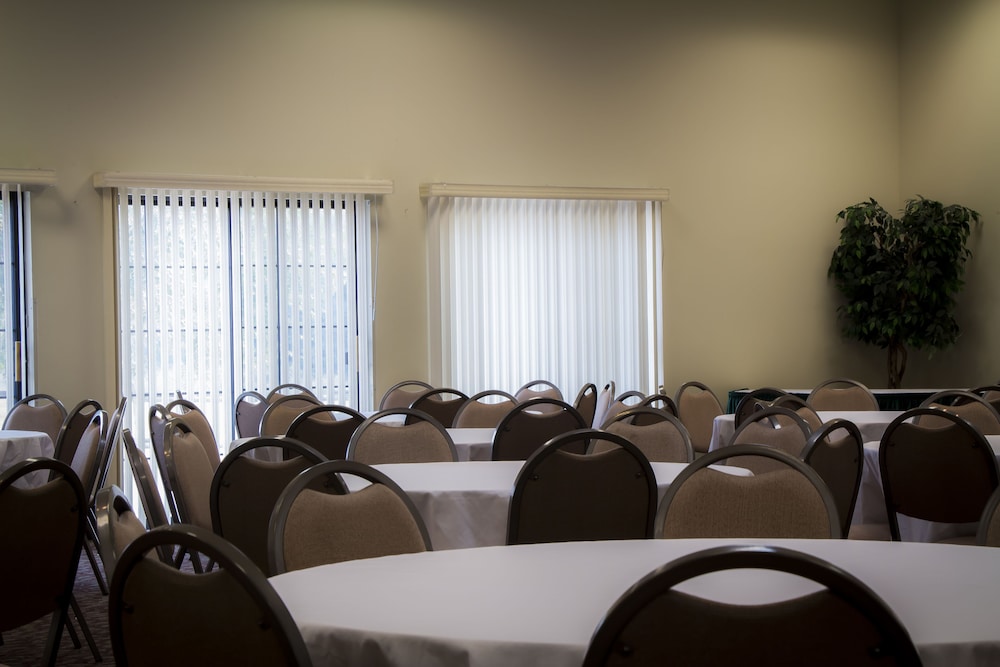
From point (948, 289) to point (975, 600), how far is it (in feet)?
21.8

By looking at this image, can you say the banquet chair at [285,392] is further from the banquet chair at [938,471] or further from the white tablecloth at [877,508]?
the banquet chair at [938,471]

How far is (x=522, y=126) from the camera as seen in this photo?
7629 mm

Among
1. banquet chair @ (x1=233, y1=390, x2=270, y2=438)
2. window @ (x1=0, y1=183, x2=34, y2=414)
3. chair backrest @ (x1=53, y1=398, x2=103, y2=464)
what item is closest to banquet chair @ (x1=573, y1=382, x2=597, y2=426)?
banquet chair @ (x1=233, y1=390, x2=270, y2=438)

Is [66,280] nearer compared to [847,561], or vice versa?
[847,561]

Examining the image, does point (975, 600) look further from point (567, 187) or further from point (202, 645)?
point (567, 187)

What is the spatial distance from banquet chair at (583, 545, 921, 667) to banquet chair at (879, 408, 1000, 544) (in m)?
2.45

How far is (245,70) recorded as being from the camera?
23.4 feet

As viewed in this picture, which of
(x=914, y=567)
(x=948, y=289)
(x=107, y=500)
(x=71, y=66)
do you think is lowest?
(x=914, y=567)

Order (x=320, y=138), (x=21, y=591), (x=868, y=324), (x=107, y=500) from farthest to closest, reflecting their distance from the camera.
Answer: (x=868, y=324) → (x=320, y=138) → (x=21, y=591) → (x=107, y=500)

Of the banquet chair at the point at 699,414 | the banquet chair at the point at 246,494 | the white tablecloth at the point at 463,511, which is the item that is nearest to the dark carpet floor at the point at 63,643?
the banquet chair at the point at 246,494

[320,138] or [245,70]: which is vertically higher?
[245,70]

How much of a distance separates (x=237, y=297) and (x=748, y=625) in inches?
245

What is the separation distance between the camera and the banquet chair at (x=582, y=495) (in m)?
2.64

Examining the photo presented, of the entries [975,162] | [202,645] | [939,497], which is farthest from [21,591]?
[975,162]
